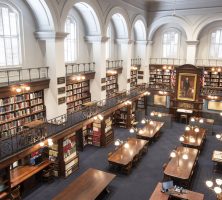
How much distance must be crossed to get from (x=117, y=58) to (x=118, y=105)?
15.4ft

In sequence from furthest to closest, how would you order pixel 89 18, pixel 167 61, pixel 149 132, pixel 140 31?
pixel 167 61 < pixel 140 31 < pixel 149 132 < pixel 89 18

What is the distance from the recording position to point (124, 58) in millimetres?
16656

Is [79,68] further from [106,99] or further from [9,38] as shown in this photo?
[9,38]

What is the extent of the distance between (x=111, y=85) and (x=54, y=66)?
6932 millimetres

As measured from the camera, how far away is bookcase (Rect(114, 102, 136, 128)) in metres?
16.6

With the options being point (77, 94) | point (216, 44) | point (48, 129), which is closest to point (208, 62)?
point (216, 44)

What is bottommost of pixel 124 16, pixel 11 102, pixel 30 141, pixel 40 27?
pixel 30 141

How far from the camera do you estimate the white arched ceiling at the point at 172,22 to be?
59.8ft

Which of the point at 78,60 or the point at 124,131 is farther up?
the point at 78,60

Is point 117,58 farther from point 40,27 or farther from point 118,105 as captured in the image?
point 40,27

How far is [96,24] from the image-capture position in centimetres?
1307

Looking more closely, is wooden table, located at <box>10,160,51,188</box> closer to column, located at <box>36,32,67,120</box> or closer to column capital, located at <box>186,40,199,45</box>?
column, located at <box>36,32,67,120</box>

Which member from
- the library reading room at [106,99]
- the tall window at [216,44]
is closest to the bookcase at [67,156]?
the library reading room at [106,99]

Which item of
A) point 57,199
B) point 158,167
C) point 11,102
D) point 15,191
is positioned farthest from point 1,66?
point 158,167
